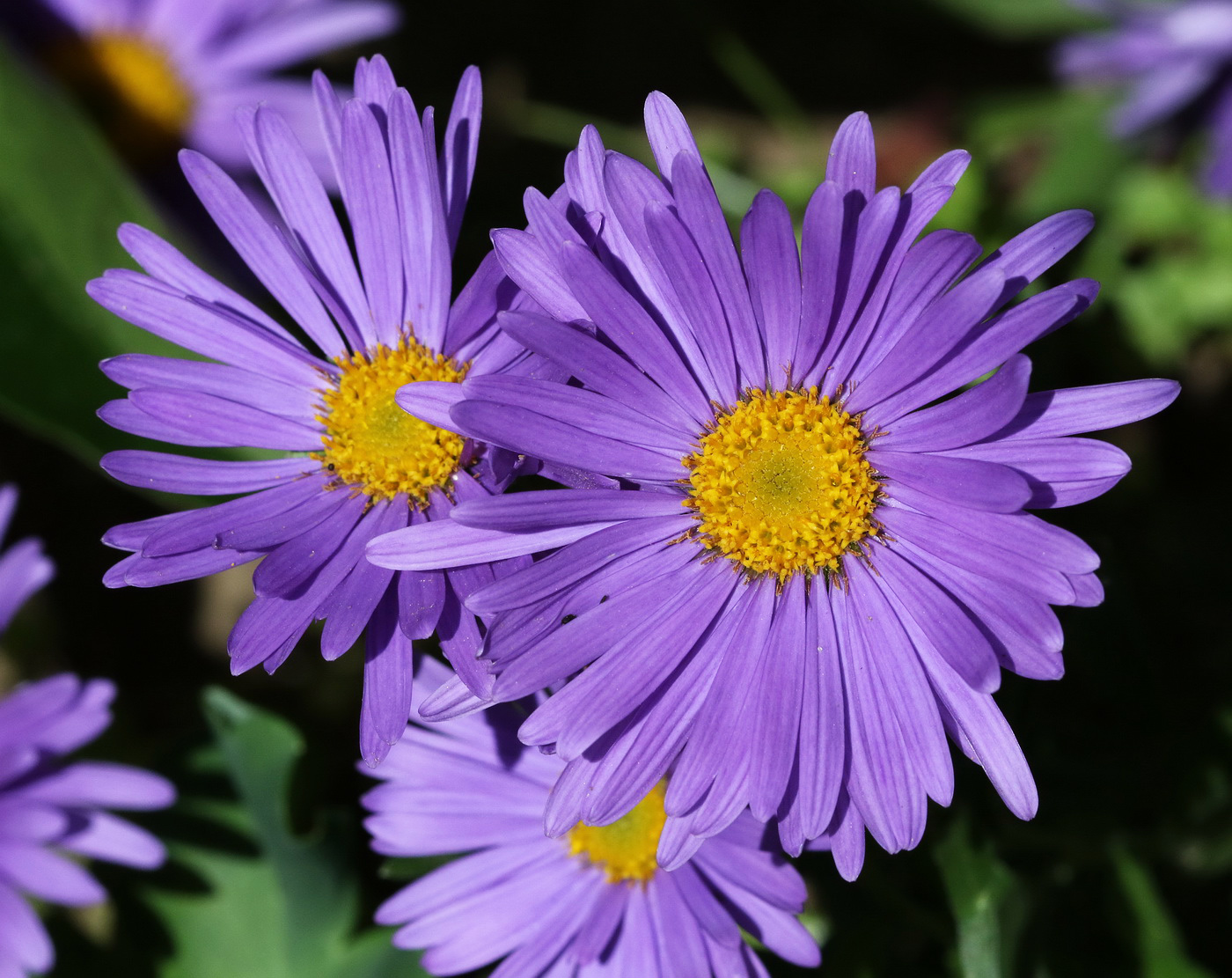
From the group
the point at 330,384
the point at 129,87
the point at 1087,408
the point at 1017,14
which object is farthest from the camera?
the point at 1017,14

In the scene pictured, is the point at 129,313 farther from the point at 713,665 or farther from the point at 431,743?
the point at 713,665

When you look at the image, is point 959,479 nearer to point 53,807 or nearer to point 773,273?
point 773,273

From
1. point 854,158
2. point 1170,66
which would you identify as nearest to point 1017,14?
point 1170,66

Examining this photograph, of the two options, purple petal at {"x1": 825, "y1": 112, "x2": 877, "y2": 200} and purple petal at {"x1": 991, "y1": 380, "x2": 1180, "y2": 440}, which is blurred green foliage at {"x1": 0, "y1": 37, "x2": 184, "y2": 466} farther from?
purple petal at {"x1": 991, "y1": 380, "x2": 1180, "y2": 440}

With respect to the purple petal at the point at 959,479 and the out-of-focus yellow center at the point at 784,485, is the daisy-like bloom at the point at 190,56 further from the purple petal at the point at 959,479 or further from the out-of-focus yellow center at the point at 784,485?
the purple petal at the point at 959,479

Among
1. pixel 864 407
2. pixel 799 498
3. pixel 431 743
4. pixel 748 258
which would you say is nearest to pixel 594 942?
pixel 431 743
